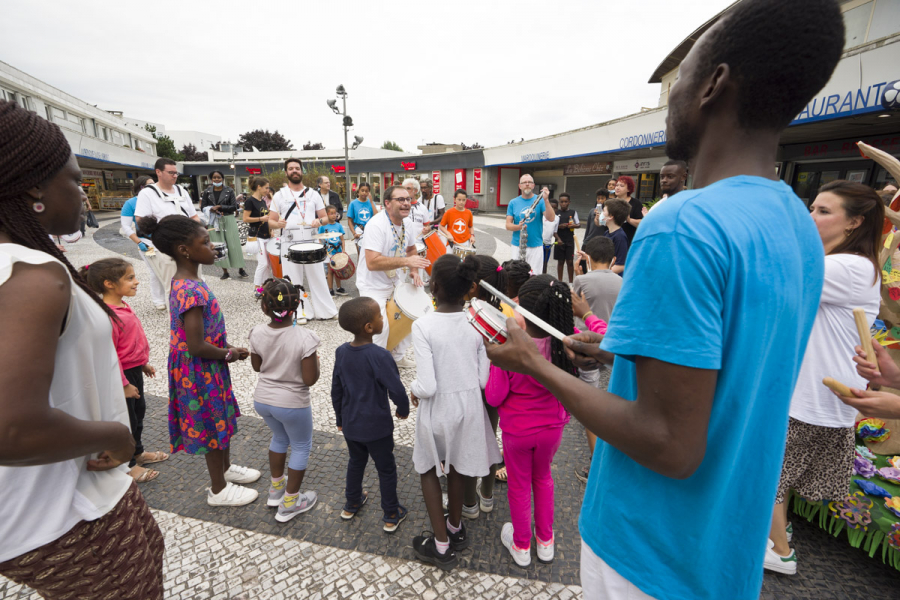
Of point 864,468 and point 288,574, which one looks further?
point 864,468

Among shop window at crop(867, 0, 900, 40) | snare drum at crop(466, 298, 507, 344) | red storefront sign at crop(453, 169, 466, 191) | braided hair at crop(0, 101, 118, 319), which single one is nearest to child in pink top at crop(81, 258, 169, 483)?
braided hair at crop(0, 101, 118, 319)

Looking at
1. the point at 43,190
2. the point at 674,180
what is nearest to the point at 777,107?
the point at 43,190

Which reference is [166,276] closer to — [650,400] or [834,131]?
[650,400]

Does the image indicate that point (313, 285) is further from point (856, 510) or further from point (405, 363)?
point (856, 510)

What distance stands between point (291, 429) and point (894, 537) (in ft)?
11.6

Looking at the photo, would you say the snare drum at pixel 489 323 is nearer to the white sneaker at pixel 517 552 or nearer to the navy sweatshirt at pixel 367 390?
the navy sweatshirt at pixel 367 390

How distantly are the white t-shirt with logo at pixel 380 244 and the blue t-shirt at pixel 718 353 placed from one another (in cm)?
381

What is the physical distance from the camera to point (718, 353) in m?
0.74

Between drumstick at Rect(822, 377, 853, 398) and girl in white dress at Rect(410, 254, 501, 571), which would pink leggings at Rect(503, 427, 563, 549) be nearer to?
girl in white dress at Rect(410, 254, 501, 571)

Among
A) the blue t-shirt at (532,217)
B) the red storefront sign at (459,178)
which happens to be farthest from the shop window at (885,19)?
the red storefront sign at (459,178)

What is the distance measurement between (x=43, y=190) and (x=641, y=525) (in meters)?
1.85

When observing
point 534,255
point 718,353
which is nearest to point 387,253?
point 534,255

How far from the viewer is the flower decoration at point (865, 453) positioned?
273cm

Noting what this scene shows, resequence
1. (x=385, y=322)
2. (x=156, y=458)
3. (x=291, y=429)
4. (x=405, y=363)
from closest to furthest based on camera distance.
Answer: (x=291, y=429)
(x=156, y=458)
(x=385, y=322)
(x=405, y=363)
